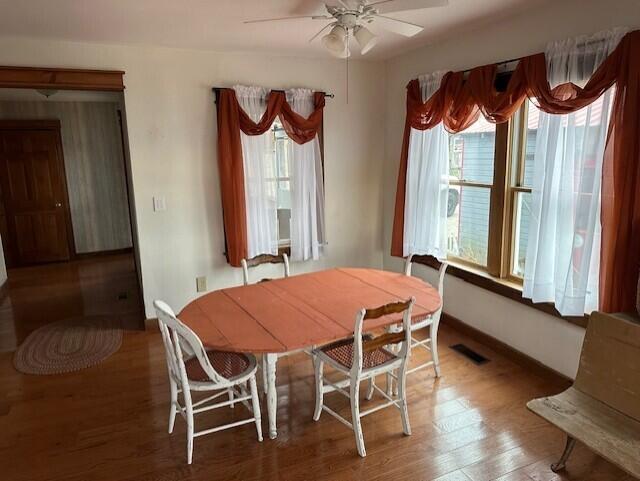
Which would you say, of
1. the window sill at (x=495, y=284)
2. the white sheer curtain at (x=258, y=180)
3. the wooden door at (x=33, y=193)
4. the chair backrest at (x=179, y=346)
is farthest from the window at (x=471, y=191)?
the wooden door at (x=33, y=193)

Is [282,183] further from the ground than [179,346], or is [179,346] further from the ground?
[282,183]

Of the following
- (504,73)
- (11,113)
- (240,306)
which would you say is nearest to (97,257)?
(11,113)

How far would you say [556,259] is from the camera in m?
2.85

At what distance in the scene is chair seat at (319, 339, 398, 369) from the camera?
248 centimetres

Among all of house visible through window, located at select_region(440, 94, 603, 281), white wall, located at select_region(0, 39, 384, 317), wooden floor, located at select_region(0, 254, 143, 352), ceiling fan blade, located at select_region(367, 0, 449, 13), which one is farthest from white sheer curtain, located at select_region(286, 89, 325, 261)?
ceiling fan blade, located at select_region(367, 0, 449, 13)

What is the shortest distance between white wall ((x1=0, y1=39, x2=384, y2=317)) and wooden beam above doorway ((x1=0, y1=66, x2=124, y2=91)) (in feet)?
0.20

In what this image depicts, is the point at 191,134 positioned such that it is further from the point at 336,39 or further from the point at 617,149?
the point at 617,149

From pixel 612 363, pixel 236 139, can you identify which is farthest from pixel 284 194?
pixel 612 363

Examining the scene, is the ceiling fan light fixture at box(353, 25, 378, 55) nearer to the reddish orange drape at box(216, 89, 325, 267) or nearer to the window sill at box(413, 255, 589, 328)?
the reddish orange drape at box(216, 89, 325, 267)

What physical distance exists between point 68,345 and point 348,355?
8.63ft

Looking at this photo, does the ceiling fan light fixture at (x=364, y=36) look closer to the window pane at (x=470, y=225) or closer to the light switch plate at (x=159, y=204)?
the window pane at (x=470, y=225)

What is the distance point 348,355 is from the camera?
2.55 m

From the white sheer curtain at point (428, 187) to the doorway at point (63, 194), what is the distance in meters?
3.51

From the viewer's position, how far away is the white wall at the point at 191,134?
3.70 metres
